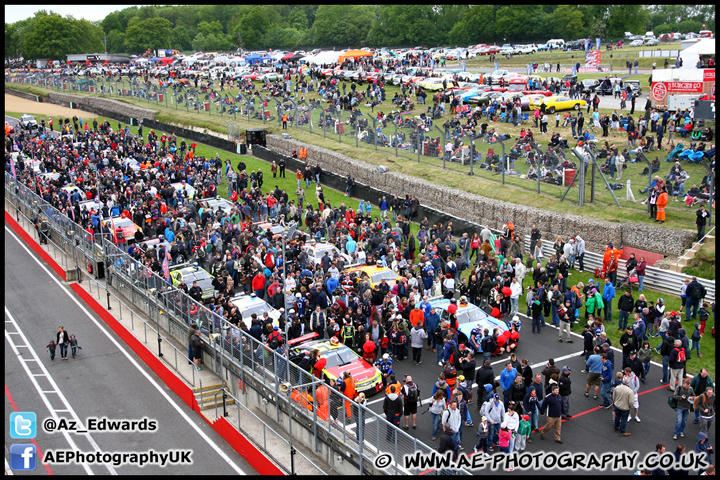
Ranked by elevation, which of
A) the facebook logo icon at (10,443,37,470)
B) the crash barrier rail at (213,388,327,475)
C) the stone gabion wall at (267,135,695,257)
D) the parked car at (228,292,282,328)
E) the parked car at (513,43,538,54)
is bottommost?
the facebook logo icon at (10,443,37,470)

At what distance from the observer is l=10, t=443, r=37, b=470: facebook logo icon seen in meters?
15.8

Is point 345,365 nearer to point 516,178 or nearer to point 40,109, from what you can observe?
point 516,178

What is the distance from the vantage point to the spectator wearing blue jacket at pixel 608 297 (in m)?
20.2

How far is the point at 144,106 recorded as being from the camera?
6081 cm

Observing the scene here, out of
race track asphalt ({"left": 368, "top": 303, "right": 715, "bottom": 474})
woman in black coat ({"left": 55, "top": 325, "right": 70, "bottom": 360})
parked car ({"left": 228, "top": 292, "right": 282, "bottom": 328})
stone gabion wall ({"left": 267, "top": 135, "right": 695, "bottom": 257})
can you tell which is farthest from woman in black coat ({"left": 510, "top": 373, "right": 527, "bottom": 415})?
woman in black coat ({"left": 55, "top": 325, "right": 70, "bottom": 360})

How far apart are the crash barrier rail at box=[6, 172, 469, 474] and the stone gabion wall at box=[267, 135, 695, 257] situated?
45.4ft

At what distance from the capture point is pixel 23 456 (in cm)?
1602

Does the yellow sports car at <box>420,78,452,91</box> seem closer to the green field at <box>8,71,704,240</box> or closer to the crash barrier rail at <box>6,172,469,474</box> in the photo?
the green field at <box>8,71,704,240</box>

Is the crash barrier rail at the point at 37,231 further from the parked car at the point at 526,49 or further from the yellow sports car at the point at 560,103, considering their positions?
the parked car at the point at 526,49

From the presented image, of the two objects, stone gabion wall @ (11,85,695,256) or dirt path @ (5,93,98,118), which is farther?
dirt path @ (5,93,98,118)

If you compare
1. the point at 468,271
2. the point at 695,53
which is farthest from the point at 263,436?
the point at 695,53

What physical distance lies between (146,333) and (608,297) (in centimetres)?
1389

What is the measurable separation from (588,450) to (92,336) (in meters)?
15.7

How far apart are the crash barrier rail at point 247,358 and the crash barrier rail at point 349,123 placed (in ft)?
Result: 51.6
